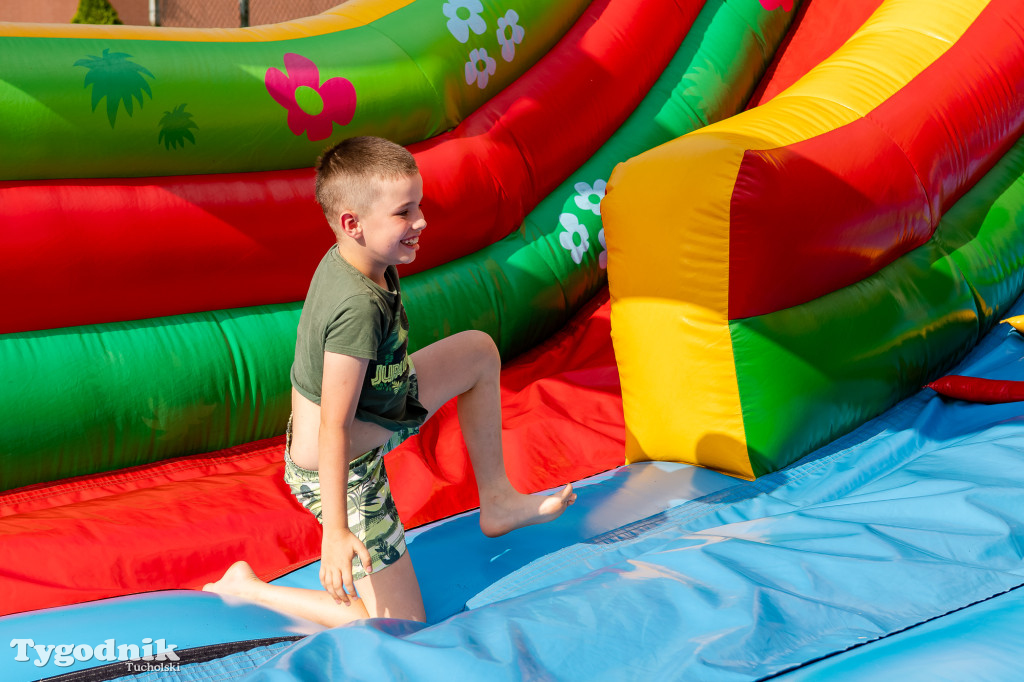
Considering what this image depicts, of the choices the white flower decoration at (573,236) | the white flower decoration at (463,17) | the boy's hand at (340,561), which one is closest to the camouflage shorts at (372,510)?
the boy's hand at (340,561)

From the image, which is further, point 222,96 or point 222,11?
point 222,11

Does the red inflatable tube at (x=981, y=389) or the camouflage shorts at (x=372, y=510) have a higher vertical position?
the camouflage shorts at (x=372, y=510)

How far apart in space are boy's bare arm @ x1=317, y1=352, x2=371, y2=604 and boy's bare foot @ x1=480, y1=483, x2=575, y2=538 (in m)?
0.29

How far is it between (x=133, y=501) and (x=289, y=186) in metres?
0.64

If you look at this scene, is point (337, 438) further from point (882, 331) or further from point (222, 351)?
point (882, 331)

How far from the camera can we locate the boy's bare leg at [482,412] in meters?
1.31

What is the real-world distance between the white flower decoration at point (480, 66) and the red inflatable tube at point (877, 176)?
78 centimetres

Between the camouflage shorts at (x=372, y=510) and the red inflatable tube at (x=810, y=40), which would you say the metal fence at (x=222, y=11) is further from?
the camouflage shorts at (x=372, y=510)

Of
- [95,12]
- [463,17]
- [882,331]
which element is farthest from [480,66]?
[95,12]

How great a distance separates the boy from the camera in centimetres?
109

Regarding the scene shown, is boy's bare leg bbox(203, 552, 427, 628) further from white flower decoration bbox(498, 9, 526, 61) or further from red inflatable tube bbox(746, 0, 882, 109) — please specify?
red inflatable tube bbox(746, 0, 882, 109)

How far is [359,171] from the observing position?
1.10 m

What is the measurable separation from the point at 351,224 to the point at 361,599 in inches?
18.7

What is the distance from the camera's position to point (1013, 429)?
4.88 feet
